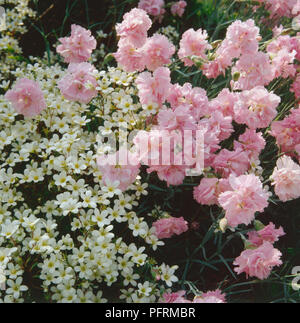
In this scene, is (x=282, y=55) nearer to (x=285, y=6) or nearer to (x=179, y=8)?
(x=285, y=6)

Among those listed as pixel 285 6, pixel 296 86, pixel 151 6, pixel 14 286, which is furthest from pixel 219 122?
pixel 151 6

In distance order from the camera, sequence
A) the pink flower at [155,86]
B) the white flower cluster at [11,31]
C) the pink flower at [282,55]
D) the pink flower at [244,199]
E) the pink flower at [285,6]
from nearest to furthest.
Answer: the pink flower at [244,199]
the pink flower at [155,86]
the pink flower at [282,55]
the pink flower at [285,6]
the white flower cluster at [11,31]

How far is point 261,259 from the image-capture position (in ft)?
4.43

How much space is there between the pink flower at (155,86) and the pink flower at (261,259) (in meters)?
0.70

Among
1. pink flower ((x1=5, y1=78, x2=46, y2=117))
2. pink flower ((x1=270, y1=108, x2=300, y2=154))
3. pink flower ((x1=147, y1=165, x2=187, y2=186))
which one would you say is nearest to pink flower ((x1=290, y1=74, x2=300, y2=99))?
pink flower ((x1=270, y1=108, x2=300, y2=154))

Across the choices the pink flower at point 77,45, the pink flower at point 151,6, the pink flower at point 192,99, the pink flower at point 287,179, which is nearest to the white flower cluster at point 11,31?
the pink flower at point 77,45

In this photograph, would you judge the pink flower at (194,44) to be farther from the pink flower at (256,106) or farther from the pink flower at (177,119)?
the pink flower at (177,119)

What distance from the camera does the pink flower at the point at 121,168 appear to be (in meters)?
1.41

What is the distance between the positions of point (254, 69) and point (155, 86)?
46 centimetres

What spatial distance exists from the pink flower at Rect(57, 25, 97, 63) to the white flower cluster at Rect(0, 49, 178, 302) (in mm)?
171

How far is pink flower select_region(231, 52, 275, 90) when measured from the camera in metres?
1.63
